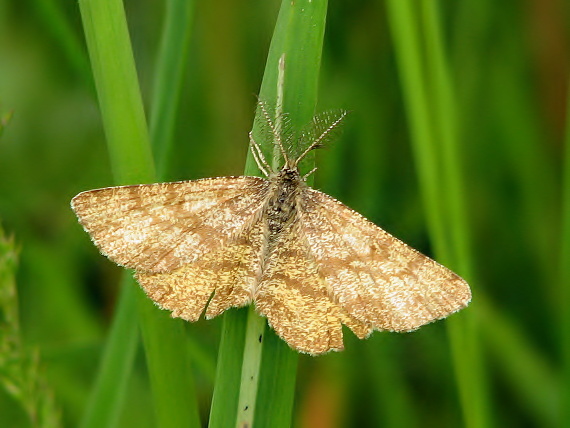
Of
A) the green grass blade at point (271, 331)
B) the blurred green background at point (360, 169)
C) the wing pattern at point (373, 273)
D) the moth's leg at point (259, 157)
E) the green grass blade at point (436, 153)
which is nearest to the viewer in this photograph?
the green grass blade at point (271, 331)

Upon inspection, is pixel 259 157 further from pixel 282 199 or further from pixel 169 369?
pixel 169 369

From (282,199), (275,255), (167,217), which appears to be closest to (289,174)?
(282,199)

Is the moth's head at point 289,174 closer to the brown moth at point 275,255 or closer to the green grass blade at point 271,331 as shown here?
the brown moth at point 275,255

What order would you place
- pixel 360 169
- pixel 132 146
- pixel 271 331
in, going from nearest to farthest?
pixel 132 146
pixel 271 331
pixel 360 169

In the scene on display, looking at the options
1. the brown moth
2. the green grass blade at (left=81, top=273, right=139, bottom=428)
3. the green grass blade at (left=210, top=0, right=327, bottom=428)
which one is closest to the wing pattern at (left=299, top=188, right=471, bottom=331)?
the brown moth

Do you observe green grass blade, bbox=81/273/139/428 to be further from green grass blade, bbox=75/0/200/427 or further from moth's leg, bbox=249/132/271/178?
moth's leg, bbox=249/132/271/178

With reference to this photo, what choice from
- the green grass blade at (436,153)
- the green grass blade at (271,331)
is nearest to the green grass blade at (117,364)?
the green grass blade at (271,331)

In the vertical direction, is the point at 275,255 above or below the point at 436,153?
below
